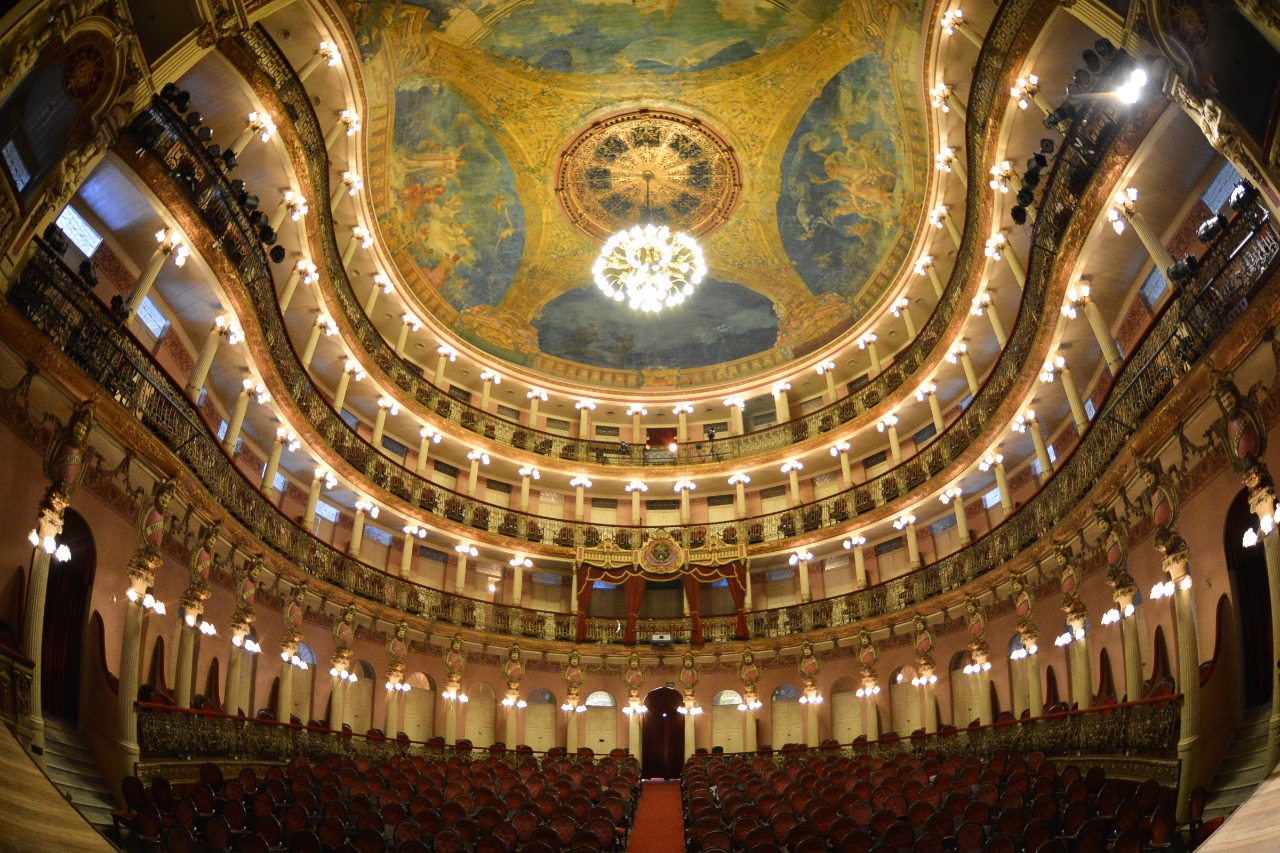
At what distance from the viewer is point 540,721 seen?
94.8 ft

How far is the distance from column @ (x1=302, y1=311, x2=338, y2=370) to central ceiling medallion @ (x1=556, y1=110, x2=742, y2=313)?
29.5 ft

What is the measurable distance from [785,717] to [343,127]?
23.5m

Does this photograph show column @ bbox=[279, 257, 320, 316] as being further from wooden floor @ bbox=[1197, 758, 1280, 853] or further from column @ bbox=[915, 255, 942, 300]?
wooden floor @ bbox=[1197, 758, 1280, 853]

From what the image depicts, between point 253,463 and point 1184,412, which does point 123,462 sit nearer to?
point 253,463

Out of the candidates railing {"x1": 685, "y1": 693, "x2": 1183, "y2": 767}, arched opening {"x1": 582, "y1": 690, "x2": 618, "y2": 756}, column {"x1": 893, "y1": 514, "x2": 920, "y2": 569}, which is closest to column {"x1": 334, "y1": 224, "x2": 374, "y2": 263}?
arched opening {"x1": 582, "y1": 690, "x2": 618, "y2": 756}

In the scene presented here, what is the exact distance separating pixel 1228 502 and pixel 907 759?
805 centimetres

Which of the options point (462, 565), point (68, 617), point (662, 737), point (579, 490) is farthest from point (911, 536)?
point (68, 617)

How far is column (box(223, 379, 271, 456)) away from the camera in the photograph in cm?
1933

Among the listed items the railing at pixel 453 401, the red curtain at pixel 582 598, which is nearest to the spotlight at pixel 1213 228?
the railing at pixel 453 401

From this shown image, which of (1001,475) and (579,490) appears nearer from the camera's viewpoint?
(1001,475)

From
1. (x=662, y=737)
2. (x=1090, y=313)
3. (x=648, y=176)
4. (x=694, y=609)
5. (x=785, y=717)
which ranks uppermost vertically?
(x=648, y=176)

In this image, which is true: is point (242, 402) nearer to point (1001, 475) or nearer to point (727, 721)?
point (727, 721)

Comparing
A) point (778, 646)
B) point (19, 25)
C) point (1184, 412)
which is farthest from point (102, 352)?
point (778, 646)

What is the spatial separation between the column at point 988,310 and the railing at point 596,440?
77cm
